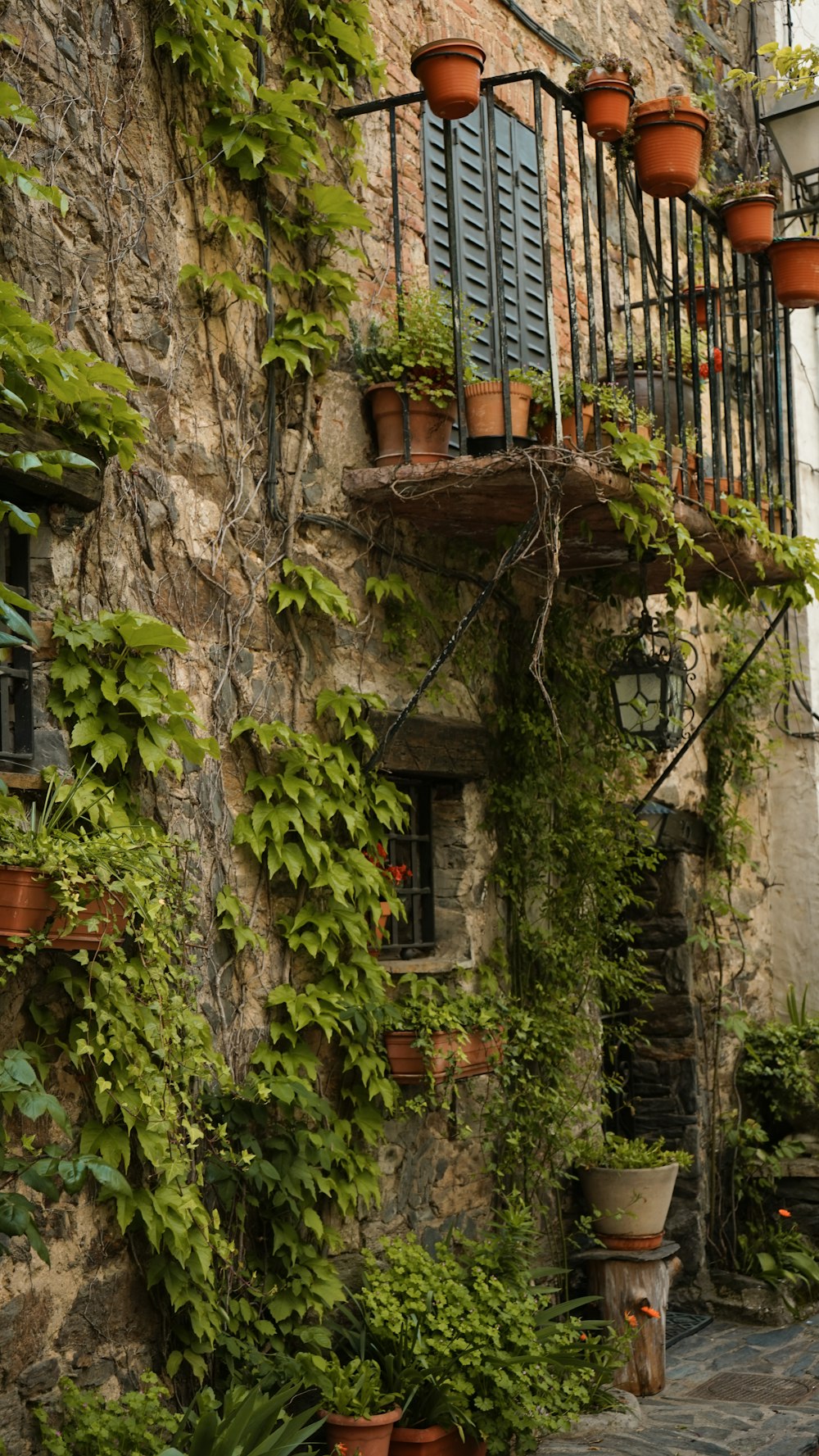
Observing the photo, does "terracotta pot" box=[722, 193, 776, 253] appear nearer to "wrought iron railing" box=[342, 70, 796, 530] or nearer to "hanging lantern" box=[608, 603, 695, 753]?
"wrought iron railing" box=[342, 70, 796, 530]

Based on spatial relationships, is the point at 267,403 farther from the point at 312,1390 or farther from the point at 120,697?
the point at 312,1390

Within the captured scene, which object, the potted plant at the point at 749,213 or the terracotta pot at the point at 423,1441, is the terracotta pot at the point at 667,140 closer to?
the potted plant at the point at 749,213

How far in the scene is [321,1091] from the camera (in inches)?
205

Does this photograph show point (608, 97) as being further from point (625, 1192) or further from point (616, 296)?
point (625, 1192)

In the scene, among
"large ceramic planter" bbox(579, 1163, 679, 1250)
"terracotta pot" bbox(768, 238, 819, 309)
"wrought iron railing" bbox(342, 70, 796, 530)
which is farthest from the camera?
"terracotta pot" bbox(768, 238, 819, 309)

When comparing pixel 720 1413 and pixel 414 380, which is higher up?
pixel 414 380

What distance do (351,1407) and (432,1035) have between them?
1.30 metres

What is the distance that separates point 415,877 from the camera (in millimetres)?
6129

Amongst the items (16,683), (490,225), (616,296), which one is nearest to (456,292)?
(490,225)

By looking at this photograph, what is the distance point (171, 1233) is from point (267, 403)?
9.09 ft

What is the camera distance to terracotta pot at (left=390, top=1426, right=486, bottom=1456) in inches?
188

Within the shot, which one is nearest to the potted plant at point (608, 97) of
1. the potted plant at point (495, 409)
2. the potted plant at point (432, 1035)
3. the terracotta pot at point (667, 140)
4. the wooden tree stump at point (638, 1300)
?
the terracotta pot at point (667, 140)

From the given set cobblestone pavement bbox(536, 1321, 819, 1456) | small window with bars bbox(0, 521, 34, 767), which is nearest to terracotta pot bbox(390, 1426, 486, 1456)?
cobblestone pavement bbox(536, 1321, 819, 1456)

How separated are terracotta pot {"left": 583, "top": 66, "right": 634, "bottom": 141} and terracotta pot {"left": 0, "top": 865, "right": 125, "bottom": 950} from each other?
369cm
